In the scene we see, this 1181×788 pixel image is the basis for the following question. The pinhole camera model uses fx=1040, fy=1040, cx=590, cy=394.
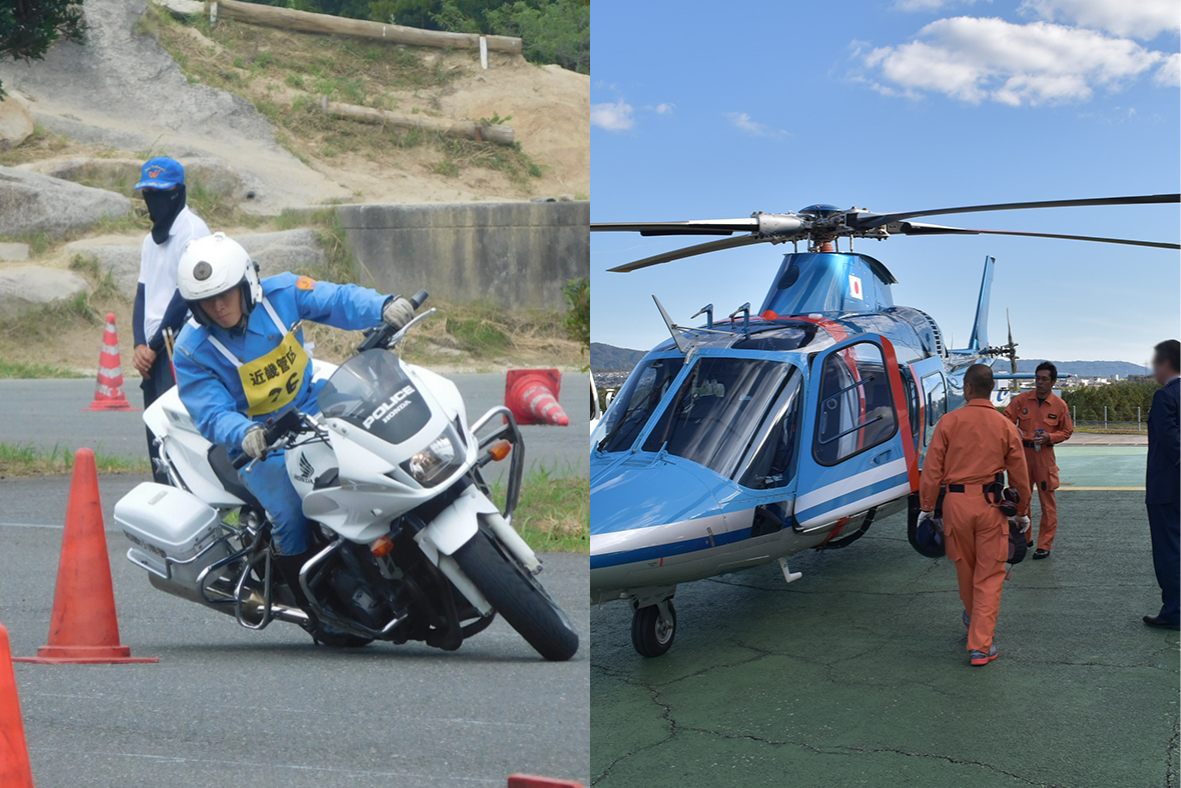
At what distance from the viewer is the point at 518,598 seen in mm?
2873

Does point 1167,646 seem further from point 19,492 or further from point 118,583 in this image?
point 19,492

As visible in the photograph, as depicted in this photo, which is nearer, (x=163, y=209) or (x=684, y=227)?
(x=163, y=209)

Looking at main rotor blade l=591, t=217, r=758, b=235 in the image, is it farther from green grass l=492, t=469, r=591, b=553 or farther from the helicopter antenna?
green grass l=492, t=469, r=591, b=553

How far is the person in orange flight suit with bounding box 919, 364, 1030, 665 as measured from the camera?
4496mm

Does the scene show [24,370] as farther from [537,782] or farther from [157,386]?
[537,782]

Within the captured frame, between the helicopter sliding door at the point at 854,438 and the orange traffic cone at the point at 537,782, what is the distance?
2.75 m

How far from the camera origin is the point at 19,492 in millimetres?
3260

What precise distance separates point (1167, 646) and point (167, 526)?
4383 mm

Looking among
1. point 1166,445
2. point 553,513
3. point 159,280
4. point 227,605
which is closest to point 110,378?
point 159,280

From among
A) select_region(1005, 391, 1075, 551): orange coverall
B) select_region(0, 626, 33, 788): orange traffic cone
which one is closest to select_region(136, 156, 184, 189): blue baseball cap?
select_region(0, 626, 33, 788): orange traffic cone

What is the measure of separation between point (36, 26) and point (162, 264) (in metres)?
0.94

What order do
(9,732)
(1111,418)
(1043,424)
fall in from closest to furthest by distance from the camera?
(9,732) < (1043,424) < (1111,418)

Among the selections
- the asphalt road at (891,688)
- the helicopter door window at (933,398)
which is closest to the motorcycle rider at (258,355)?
the asphalt road at (891,688)

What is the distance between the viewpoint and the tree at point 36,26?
10.7ft
